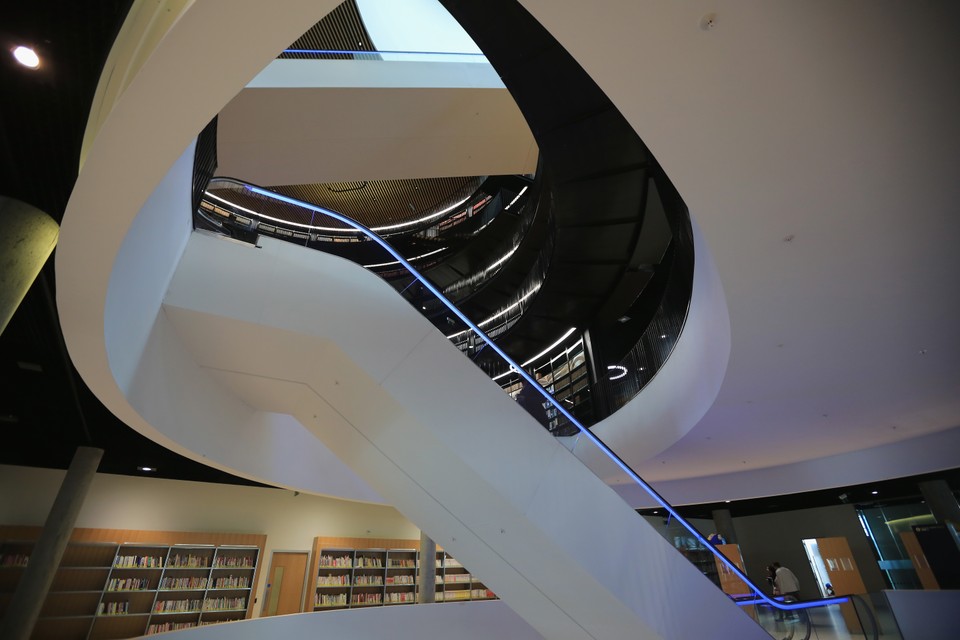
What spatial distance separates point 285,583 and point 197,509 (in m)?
2.34

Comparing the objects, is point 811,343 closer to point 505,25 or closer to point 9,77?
point 505,25

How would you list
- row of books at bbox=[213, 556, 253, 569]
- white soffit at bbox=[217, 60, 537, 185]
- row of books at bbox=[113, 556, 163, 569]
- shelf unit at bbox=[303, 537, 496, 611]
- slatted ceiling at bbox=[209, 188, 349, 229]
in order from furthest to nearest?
shelf unit at bbox=[303, 537, 496, 611]
row of books at bbox=[213, 556, 253, 569]
row of books at bbox=[113, 556, 163, 569]
white soffit at bbox=[217, 60, 537, 185]
slatted ceiling at bbox=[209, 188, 349, 229]

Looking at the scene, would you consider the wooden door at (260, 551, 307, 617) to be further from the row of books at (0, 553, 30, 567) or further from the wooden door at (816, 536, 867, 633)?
the wooden door at (816, 536, 867, 633)

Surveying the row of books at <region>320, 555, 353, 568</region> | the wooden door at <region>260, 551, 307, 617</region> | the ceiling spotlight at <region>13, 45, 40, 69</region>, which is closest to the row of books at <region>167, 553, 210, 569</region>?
the wooden door at <region>260, 551, 307, 617</region>

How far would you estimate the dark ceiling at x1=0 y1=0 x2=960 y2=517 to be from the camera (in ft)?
7.56

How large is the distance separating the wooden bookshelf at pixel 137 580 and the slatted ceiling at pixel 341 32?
359 inches

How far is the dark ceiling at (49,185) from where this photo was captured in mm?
2305

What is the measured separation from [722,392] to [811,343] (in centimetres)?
123

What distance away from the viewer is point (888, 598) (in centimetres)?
547

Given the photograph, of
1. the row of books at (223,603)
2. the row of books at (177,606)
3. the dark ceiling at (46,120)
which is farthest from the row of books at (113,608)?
the dark ceiling at (46,120)

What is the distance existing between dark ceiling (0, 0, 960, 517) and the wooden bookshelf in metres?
1.36

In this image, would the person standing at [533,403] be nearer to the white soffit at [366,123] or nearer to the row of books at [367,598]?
the white soffit at [366,123]

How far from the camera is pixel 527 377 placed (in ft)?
15.7

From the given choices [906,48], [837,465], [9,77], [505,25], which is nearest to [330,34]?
[505,25]
